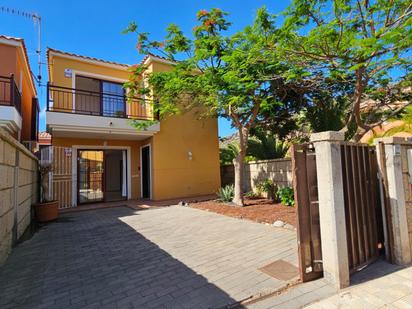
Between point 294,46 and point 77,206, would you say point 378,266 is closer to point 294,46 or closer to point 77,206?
point 294,46

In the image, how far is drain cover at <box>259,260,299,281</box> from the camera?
3.53 meters

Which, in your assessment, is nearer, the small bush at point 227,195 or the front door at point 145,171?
the small bush at point 227,195

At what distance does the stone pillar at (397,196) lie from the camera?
3.74 metres

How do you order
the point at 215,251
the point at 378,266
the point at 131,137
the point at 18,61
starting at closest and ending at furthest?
the point at 378,266 → the point at 215,251 → the point at 18,61 → the point at 131,137

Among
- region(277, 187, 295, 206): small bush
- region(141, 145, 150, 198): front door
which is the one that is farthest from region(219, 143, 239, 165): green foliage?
region(277, 187, 295, 206): small bush

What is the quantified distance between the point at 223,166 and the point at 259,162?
403 cm

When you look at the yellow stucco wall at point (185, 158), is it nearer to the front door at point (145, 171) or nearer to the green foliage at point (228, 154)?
the green foliage at point (228, 154)

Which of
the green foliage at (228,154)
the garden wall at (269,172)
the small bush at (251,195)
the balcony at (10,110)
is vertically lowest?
the small bush at (251,195)

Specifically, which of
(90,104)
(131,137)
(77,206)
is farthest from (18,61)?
(77,206)

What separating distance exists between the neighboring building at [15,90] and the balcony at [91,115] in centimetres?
115

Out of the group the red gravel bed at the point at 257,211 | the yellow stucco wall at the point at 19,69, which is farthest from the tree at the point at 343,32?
the yellow stucco wall at the point at 19,69

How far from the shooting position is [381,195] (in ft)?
12.9

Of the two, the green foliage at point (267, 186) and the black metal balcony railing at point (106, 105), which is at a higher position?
the black metal balcony railing at point (106, 105)

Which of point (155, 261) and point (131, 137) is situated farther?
point (131, 137)
